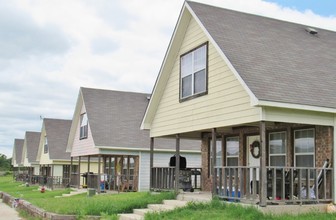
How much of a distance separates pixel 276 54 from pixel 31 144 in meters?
48.9

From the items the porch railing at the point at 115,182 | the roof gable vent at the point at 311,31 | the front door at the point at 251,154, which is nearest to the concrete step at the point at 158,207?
the front door at the point at 251,154

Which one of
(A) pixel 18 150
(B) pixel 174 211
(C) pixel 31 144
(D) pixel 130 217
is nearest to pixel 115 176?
(D) pixel 130 217

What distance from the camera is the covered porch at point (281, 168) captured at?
12.8 metres

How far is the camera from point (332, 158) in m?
13.4

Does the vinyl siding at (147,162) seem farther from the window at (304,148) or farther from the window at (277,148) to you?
the window at (304,148)

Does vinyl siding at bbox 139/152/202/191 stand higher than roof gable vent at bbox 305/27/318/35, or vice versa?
roof gable vent at bbox 305/27/318/35

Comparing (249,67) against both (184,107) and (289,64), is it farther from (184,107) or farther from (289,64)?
(184,107)

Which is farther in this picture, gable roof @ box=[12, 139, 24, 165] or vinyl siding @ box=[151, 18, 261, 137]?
gable roof @ box=[12, 139, 24, 165]

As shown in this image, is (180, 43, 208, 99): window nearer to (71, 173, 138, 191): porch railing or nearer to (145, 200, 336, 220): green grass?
(145, 200, 336, 220): green grass

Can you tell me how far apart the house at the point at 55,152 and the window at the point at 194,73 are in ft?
82.5

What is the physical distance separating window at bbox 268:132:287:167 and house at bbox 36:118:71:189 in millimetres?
27471

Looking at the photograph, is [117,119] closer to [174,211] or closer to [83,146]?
[83,146]

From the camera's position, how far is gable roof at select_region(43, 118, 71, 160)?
1726 inches

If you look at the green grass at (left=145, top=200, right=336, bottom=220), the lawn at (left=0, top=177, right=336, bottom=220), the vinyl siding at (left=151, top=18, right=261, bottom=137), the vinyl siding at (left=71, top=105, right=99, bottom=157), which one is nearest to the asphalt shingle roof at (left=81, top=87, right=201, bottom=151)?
the vinyl siding at (left=71, top=105, right=99, bottom=157)
